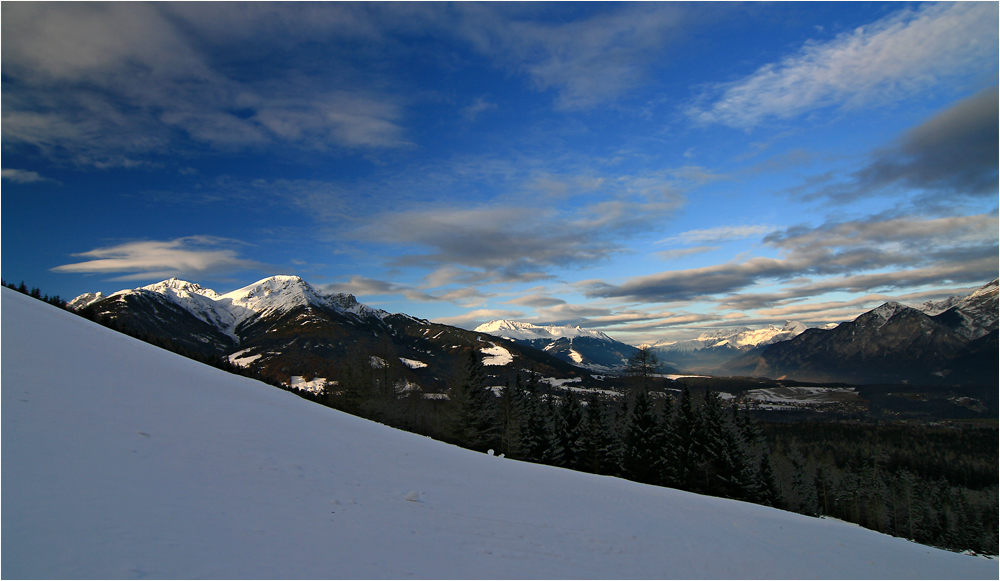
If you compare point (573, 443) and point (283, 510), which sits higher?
point (283, 510)

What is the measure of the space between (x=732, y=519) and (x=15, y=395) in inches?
775

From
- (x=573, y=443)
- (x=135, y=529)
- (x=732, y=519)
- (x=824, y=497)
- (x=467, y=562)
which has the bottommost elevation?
(x=824, y=497)

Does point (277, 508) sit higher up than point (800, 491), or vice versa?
point (277, 508)

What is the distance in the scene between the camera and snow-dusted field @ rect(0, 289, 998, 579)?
214 inches

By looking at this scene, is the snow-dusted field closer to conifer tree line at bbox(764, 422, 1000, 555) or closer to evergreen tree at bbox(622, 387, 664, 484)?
evergreen tree at bbox(622, 387, 664, 484)

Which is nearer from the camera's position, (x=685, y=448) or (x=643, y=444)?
(x=685, y=448)

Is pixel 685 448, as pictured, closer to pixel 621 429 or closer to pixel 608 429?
pixel 608 429

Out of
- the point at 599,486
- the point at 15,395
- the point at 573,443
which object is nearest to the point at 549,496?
the point at 599,486

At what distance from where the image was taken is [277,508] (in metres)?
7.61

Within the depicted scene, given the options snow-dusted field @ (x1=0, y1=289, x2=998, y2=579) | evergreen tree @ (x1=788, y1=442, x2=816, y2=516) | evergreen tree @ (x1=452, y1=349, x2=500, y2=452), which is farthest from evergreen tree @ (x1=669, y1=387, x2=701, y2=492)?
evergreen tree @ (x1=788, y1=442, x2=816, y2=516)

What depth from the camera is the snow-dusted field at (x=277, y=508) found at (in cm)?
543

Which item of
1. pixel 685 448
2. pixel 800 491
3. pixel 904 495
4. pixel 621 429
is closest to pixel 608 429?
pixel 621 429

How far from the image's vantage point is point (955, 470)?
4660 inches

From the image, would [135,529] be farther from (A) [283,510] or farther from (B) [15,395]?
(B) [15,395]
